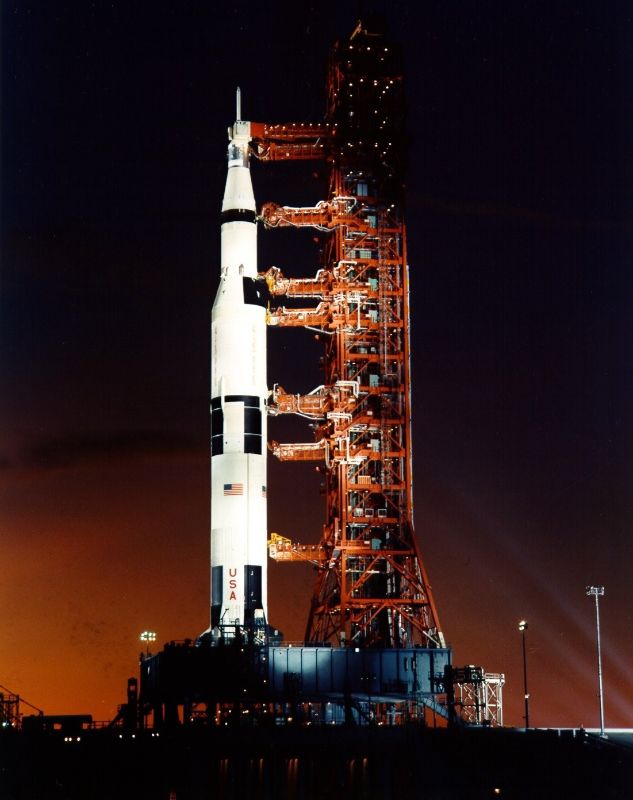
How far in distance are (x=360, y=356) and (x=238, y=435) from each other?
31.8 feet

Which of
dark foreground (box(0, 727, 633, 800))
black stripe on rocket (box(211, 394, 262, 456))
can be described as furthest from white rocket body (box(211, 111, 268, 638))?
dark foreground (box(0, 727, 633, 800))

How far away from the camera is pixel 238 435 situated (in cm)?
8606

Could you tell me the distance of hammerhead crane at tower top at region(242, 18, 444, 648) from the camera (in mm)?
89625

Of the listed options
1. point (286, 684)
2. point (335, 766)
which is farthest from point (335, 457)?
point (335, 766)

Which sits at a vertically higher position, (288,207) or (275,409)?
(288,207)

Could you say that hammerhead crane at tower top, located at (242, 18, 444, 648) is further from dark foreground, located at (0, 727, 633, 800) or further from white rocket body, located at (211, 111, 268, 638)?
dark foreground, located at (0, 727, 633, 800)

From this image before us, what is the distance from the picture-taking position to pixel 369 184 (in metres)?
94.8

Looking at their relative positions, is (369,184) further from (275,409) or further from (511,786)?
(511,786)

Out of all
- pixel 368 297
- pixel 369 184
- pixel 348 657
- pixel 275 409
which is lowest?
pixel 348 657

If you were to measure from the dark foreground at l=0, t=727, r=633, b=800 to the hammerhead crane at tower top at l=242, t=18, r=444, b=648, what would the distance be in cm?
1211

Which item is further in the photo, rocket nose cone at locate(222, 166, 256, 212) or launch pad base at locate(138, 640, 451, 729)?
rocket nose cone at locate(222, 166, 256, 212)

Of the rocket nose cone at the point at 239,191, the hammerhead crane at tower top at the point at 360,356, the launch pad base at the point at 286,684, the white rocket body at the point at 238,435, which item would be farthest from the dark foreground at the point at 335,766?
the rocket nose cone at the point at 239,191

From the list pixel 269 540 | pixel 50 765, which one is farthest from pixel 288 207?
pixel 50 765

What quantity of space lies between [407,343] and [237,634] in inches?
803
